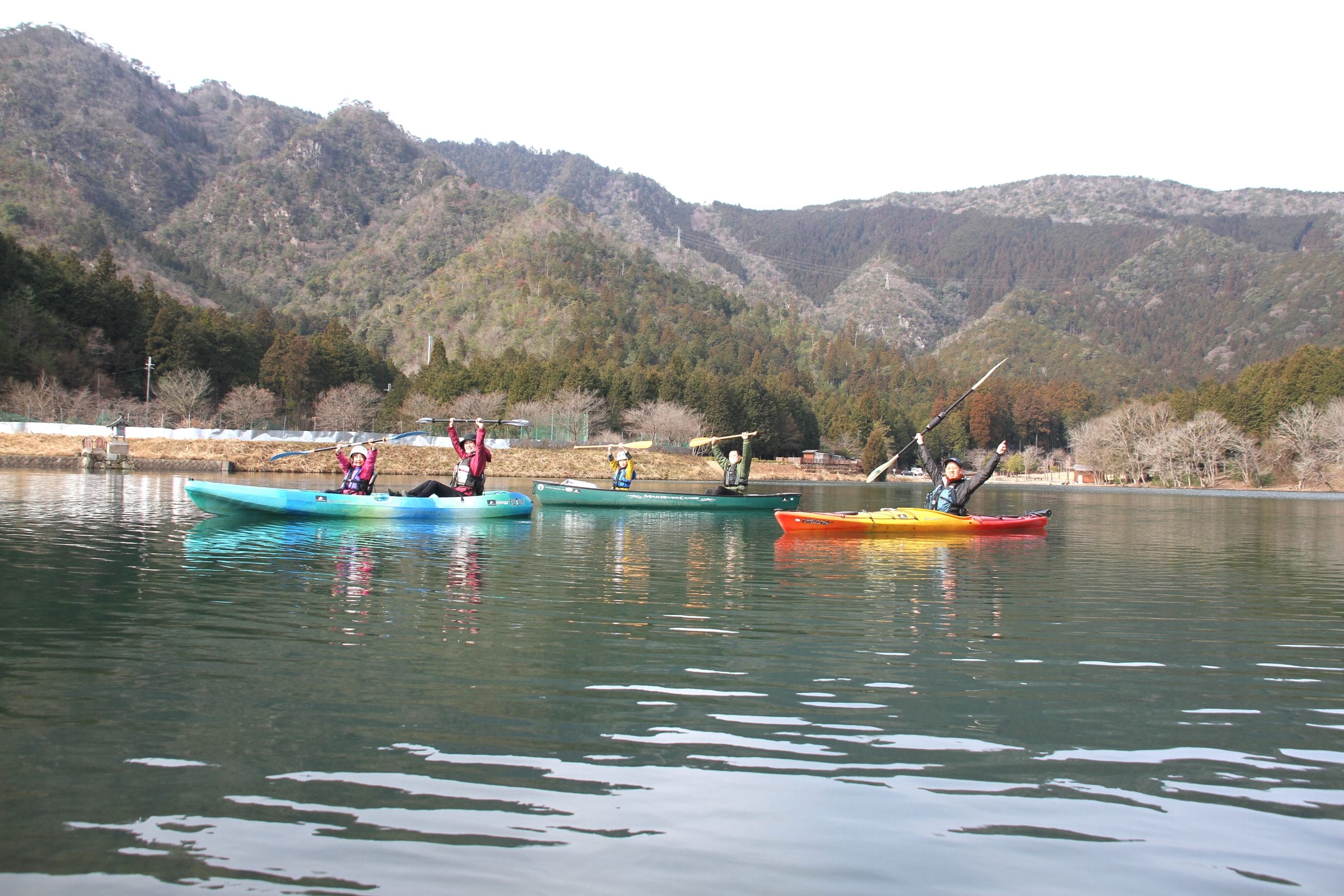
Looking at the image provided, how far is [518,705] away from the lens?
7.93 m

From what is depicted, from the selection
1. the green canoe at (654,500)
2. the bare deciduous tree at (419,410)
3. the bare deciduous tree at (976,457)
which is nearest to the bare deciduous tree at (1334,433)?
the bare deciduous tree at (976,457)

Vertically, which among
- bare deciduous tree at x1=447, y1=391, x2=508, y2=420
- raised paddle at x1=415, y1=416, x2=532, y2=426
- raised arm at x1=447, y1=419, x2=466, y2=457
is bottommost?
raised arm at x1=447, y1=419, x2=466, y2=457

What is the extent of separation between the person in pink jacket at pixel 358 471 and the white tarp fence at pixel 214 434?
3156 centimetres

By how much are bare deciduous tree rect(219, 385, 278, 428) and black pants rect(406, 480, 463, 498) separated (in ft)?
241

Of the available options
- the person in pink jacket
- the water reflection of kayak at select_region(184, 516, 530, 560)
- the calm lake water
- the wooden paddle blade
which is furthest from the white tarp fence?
the calm lake water

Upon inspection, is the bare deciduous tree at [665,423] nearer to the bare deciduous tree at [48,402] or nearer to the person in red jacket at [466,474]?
the bare deciduous tree at [48,402]

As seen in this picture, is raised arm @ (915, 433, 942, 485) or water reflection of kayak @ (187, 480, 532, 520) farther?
raised arm @ (915, 433, 942, 485)

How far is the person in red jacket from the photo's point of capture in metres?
27.1

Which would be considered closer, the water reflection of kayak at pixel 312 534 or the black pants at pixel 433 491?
the water reflection of kayak at pixel 312 534

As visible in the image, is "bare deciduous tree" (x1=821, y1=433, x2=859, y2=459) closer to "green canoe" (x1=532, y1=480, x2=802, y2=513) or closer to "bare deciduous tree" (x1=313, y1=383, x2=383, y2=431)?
"bare deciduous tree" (x1=313, y1=383, x2=383, y2=431)

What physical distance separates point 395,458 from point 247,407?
28693 mm

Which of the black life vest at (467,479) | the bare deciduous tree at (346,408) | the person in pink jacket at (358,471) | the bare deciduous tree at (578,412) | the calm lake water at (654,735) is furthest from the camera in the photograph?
the bare deciduous tree at (346,408)

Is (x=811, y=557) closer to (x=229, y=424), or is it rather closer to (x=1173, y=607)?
(x=1173, y=607)

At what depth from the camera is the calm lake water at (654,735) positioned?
5055mm
